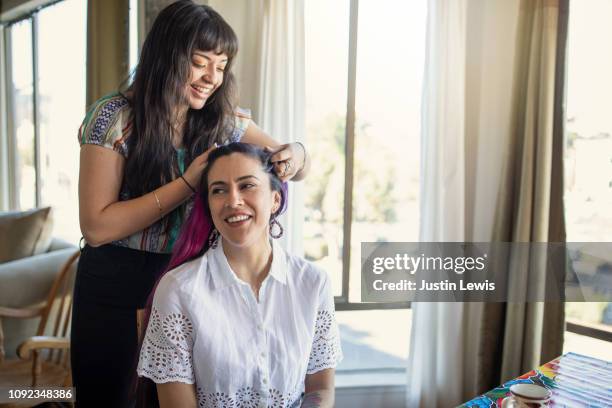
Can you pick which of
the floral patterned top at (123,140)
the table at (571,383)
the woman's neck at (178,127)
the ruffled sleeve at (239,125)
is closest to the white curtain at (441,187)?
the table at (571,383)

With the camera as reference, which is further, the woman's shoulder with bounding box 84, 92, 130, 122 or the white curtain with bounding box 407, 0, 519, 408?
the white curtain with bounding box 407, 0, 519, 408

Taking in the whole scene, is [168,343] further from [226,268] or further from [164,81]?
[164,81]

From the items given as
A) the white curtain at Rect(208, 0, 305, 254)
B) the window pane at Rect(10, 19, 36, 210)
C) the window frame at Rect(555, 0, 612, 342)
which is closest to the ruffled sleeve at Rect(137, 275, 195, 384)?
the white curtain at Rect(208, 0, 305, 254)

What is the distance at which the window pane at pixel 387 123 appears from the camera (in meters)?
2.74

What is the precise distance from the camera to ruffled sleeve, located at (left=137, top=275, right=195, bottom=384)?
45.4 inches

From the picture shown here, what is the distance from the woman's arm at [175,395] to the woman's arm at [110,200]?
0.41 m

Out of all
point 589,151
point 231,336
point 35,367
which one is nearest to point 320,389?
point 231,336

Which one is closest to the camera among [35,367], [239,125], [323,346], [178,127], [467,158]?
[323,346]

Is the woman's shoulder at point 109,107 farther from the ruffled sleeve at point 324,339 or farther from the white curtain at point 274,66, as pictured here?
the white curtain at point 274,66

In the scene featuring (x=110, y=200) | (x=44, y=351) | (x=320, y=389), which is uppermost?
(x=110, y=200)

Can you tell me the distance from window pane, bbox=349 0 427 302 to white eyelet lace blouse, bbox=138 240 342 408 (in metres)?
1.50

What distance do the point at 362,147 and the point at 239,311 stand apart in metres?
1.86

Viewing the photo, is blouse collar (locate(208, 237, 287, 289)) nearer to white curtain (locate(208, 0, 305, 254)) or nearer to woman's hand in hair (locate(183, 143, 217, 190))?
woman's hand in hair (locate(183, 143, 217, 190))

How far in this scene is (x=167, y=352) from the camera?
3.80 ft
